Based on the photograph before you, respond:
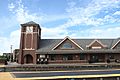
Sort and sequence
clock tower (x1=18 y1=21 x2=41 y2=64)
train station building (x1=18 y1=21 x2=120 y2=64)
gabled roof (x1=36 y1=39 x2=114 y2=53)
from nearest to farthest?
train station building (x1=18 y1=21 x2=120 y2=64), clock tower (x1=18 y1=21 x2=41 y2=64), gabled roof (x1=36 y1=39 x2=114 y2=53)

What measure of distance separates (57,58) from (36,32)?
8155 millimetres

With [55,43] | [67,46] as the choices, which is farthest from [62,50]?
[55,43]

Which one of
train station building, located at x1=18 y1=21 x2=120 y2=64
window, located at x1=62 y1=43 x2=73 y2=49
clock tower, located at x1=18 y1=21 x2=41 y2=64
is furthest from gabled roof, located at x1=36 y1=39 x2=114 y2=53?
window, located at x1=62 y1=43 x2=73 y2=49

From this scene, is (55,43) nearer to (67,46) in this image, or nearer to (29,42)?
(67,46)

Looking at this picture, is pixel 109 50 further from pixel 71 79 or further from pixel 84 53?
pixel 71 79

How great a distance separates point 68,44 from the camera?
5594 cm

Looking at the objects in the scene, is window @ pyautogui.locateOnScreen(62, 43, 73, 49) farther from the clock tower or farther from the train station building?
the clock tower

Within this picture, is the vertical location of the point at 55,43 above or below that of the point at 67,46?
above

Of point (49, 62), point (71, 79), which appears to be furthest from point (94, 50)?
point (71, 79)

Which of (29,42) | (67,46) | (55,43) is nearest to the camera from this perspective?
(67,46)

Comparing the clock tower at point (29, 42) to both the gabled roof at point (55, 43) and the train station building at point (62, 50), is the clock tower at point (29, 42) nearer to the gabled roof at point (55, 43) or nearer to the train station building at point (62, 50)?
the train station building at point (62, 50)

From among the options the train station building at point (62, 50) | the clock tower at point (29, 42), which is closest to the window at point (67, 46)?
the train station building at point (62, 50)

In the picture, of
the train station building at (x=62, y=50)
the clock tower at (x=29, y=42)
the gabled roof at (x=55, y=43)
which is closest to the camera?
the train station building at (x=62, y=50)

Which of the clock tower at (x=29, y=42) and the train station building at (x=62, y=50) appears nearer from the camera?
the train station building at (x=62, y=50)
